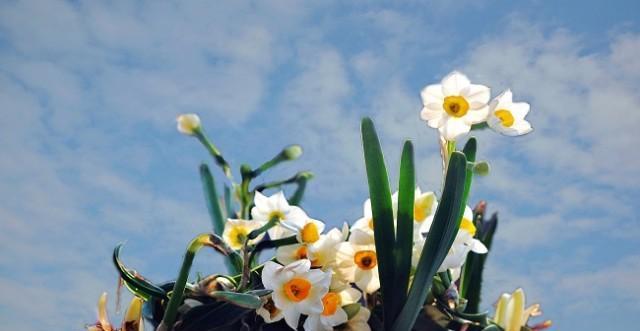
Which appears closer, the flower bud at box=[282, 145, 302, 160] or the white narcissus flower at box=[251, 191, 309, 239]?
the white narcissus flower at box=[251, 191, 309, 239]

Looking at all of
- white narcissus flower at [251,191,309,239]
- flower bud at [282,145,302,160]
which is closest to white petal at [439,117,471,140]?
white narcissus flower at [251,191,309,239]

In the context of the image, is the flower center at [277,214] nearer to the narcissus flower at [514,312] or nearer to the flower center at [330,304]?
the flower center at [330,304]

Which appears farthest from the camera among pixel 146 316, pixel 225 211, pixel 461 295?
pixel 225 211

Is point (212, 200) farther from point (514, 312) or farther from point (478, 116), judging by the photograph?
point (514, 312)

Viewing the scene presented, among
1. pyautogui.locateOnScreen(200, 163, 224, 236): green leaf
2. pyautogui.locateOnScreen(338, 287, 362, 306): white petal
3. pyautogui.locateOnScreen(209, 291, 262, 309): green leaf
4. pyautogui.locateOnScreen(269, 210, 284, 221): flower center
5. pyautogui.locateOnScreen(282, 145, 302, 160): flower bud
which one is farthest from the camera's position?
pyautogui.locateOnScreen(200, 163, 224, 236): green leaf

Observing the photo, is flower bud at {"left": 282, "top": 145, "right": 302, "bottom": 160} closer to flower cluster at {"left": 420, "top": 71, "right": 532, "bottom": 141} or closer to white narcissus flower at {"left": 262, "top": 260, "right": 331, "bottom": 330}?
flower cluster at {"left": 420, "top": 71, "right": 532, "bottom": 141}

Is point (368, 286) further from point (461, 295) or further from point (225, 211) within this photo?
point (225, 211)

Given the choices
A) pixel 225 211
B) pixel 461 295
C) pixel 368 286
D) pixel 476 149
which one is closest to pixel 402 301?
pixel 368 286
